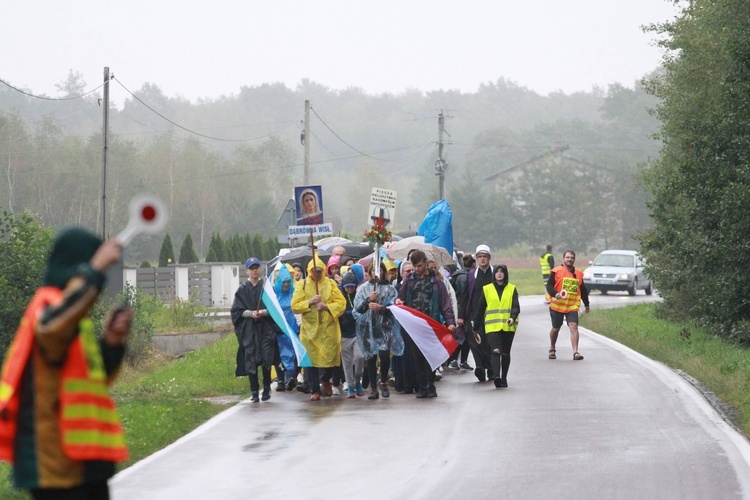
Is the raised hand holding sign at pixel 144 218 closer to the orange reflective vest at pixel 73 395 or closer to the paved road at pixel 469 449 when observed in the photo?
the orange reflective vest at pixel 73 395

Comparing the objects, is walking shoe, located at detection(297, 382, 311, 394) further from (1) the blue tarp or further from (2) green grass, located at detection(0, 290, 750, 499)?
(1) the blue tarp

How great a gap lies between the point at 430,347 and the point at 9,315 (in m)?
9.55

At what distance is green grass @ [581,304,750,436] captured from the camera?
15.3m

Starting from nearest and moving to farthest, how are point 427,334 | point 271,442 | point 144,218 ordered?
1. point 144,218
2. point 271,442
3. point 427,334

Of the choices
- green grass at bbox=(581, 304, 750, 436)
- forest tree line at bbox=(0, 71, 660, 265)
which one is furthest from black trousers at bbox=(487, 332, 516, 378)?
forest tree line at bbox=(0, 71, 660, 265)

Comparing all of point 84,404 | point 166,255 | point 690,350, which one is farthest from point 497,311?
point 166,255

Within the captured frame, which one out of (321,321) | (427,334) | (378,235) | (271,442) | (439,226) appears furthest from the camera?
(439,226)

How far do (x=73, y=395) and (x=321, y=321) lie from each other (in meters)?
10.5

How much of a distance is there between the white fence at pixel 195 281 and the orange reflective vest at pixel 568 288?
22104mm

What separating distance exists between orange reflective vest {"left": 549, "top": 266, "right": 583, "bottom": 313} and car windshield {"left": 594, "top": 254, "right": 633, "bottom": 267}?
85.3 ft

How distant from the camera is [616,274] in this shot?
151 ft

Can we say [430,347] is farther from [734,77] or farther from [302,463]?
[734,77]

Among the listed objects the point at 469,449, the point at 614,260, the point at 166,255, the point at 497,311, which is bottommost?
the point at 469,449

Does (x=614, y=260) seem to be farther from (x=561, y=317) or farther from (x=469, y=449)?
(x=469, y=449)
